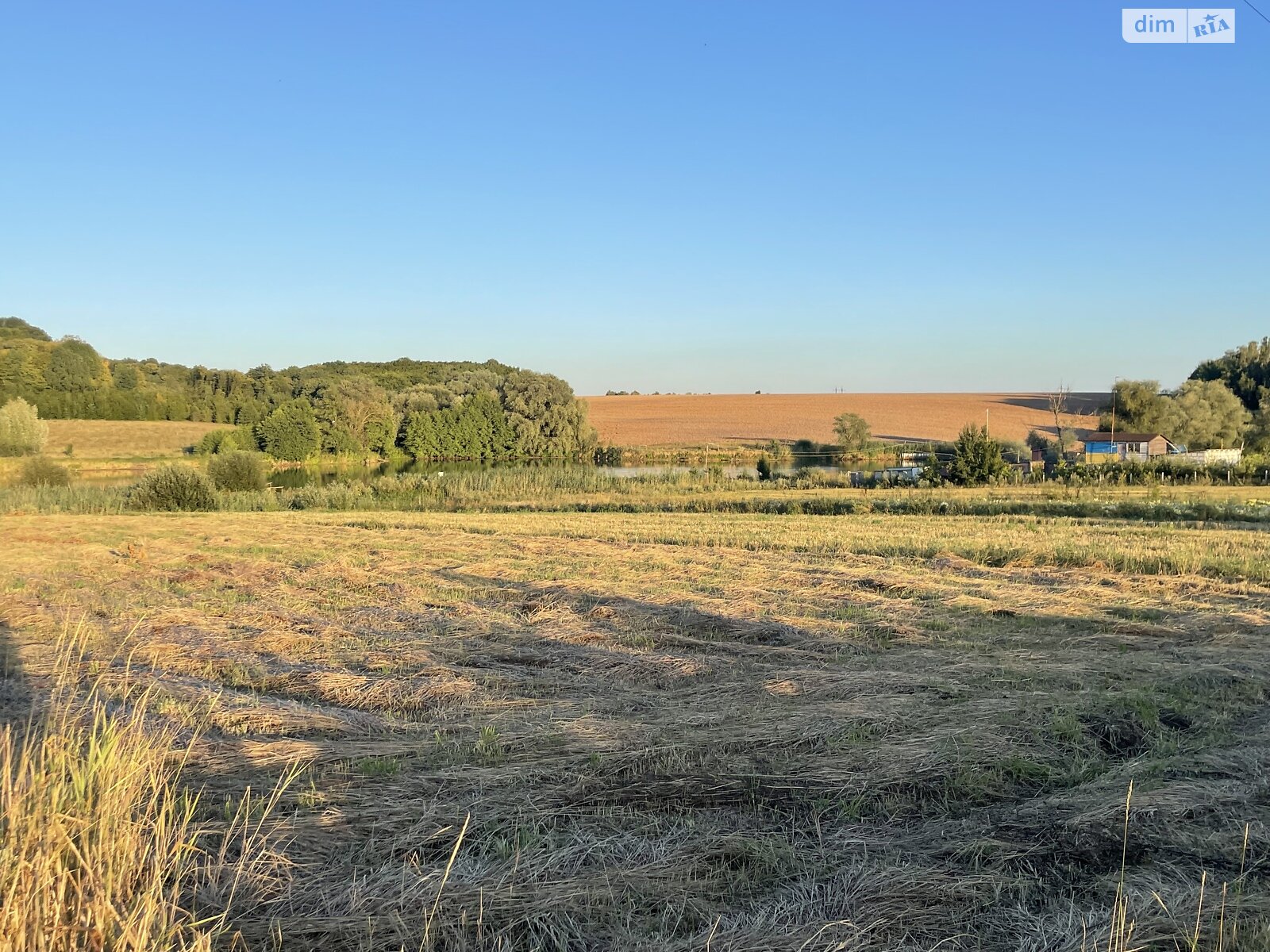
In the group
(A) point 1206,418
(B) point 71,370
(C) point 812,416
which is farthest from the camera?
(C) point 812,416

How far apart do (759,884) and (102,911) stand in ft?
8.88

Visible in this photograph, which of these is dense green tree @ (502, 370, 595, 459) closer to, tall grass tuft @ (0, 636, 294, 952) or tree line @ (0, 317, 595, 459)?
tree line @ (0, 317, 595, 459)

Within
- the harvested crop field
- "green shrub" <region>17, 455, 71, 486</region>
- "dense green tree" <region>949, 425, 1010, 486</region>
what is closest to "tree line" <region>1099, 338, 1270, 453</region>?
the harvested crop field

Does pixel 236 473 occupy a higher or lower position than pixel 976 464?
higher

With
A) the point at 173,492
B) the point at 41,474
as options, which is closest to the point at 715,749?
the point at 173,492

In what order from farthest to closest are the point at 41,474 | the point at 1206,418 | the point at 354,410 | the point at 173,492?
the point at 354,410, the point at 1206,418, the point at 41,474, the point at 173,492

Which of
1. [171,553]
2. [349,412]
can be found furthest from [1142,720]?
[349,412]

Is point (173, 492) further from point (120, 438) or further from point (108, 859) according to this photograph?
point (120, 438)

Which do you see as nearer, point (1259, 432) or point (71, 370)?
point (1259, 432)

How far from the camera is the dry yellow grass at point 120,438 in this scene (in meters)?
68.9

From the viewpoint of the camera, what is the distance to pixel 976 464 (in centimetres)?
4022

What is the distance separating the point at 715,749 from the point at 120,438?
267 ft

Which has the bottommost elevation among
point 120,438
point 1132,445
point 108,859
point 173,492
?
point 108,859

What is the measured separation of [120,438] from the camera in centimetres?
7325
